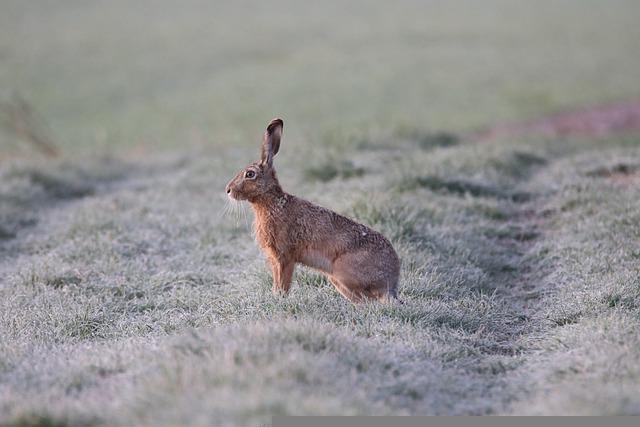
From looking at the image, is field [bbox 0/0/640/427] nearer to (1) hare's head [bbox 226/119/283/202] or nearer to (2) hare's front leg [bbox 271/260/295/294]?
(2) hare's front leg [bbox 271/260/295/294]

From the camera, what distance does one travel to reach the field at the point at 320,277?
4559 millimetres

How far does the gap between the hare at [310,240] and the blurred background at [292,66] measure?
10.9 metres

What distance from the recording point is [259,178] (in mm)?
6914

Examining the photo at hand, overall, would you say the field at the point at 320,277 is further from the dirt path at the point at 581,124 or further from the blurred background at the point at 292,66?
the blurred background at the point at 292,66

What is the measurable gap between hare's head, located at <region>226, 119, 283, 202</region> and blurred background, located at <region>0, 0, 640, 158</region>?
10.9 metres

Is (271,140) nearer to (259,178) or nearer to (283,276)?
(259,178)

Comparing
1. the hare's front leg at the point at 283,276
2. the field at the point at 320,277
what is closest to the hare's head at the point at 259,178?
the hare's front leg at the point at 283,276

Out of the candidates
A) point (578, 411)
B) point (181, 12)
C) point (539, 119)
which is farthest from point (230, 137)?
point (181, 12)

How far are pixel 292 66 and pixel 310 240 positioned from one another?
2655 cm

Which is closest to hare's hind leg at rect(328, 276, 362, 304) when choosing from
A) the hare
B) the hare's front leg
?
the hare

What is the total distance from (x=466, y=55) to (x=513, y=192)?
74.9ft

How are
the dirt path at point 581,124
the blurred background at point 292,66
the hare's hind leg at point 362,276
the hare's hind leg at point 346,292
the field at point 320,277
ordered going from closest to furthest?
the field at point 320,277 → the hare's hind leg at point 362,276 → the hare's hind leg at point 346,292 → the dirt path at point 581,124 → the blurred background at point 292,66

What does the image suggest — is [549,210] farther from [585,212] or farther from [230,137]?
[230,137]

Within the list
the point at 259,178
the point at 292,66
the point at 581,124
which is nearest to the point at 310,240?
the point at 259,178
